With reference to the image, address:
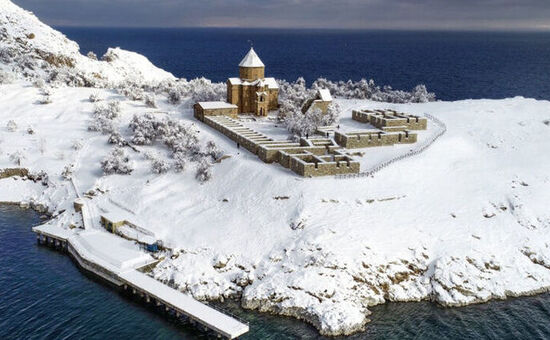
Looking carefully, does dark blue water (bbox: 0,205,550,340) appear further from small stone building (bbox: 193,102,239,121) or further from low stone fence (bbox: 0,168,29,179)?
small stone building (bbox: 193,102,239,121)

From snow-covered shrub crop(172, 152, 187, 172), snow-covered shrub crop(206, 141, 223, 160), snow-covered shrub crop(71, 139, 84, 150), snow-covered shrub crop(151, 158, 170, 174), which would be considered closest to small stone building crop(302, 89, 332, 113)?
snow-covered shrub crop(206, 141, 223, 160)

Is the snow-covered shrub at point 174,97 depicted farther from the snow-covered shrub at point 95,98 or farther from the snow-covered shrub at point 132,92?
the snow-covered shrub at point 95,98

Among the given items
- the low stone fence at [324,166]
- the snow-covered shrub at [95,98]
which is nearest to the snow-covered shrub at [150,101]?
the snow-covered shrub at [95,98]

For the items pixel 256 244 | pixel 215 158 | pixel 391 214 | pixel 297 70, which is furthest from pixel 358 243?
pixel 297 70

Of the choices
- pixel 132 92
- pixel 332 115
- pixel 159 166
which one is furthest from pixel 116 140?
pixel 332 115

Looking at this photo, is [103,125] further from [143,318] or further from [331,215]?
[143,318]
